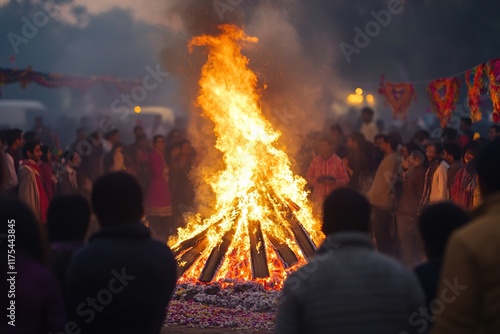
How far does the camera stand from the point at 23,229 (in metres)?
4.07

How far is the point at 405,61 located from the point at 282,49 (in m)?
19.7

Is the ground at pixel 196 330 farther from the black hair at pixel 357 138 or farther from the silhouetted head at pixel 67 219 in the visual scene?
the black hair at pixel 357 138

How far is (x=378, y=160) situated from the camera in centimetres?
1551

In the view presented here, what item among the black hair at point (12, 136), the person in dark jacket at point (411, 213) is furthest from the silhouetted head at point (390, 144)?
the black hair at point (12, 136)

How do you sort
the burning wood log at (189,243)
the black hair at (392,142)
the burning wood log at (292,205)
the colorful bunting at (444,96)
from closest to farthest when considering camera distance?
the burning wood log at (189,243) < the burning wood log at (292,205) < the black hair at (392,142) < the colorful bunting at (444,96)

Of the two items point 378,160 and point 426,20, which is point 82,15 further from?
point 378,160

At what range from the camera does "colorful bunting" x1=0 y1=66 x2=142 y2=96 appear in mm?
18906

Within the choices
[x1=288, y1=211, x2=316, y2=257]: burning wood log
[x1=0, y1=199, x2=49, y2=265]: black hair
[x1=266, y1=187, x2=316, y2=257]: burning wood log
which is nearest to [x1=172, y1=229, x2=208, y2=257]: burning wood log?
[x1=266, y1=187, x2=316, y2=257]: burning wood log

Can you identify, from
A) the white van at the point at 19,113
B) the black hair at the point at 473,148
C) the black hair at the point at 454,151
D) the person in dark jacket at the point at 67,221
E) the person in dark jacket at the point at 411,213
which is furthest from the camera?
the white van at the point at 19,113

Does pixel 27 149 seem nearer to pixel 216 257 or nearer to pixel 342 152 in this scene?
pixel 216 257

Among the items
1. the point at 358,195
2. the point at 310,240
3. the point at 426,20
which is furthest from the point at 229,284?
the point at 426,20

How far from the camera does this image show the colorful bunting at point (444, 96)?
16.1m

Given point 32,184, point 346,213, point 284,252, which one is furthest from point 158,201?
point 346,213

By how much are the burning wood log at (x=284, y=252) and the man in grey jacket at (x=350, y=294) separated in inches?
266
